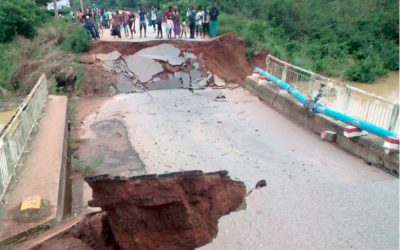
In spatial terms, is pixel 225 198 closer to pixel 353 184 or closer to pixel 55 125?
pixel 353 184

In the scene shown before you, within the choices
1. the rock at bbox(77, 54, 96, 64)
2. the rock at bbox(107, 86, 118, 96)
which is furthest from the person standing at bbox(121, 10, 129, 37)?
the rock at bbox(107, 86, 118, 96)

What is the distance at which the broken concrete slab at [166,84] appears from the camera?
1672 cm

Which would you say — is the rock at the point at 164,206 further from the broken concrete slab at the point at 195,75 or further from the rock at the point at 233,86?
the broken concrete slab at the point at 195,75

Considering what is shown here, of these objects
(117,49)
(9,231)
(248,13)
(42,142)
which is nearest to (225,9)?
(248,13)

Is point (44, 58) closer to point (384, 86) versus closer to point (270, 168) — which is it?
point (270, 168)

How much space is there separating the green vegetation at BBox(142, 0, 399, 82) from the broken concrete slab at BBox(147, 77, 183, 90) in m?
4.82

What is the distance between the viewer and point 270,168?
27.6ft

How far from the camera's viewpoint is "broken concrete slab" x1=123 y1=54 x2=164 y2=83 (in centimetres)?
1700

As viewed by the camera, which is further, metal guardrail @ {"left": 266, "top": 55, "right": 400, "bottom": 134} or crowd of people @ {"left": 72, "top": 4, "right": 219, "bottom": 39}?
crowd of people @ {"left": 72, "top": 4, "right": 219, "bottom": 39}

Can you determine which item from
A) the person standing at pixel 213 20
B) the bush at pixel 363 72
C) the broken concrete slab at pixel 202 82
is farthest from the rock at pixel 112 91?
the bush at pixel 363 72

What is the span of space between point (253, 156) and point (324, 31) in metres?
21.1

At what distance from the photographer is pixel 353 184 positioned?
7488mm

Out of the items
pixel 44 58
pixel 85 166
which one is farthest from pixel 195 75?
pixel 85 166

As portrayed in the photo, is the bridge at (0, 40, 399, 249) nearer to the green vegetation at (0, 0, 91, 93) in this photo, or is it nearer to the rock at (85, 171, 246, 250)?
the rock at (85, 171, 246, 250)
